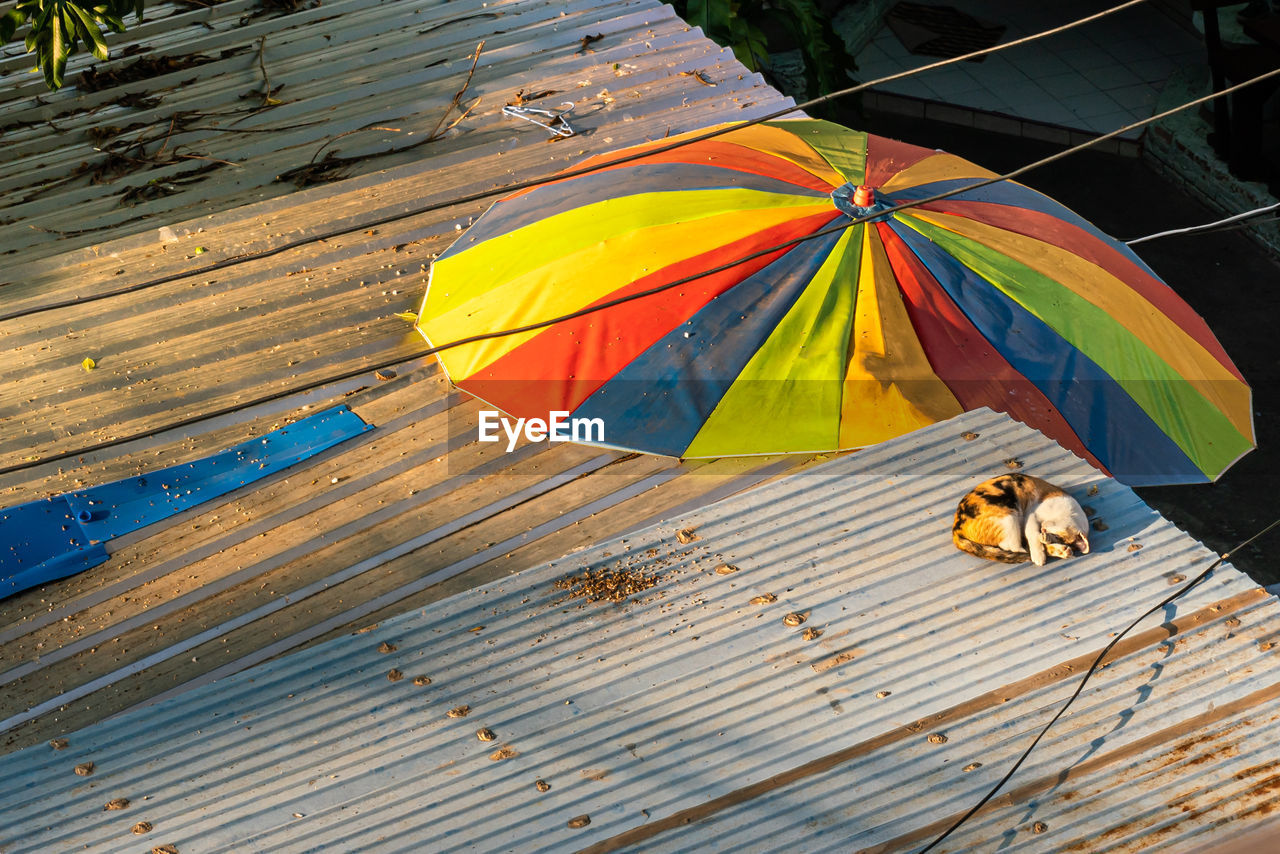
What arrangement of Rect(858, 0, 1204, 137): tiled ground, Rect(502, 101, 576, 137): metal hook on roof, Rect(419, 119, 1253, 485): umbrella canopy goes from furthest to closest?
Rect(858, 0, 1204, 137): tiled ground, Rect(502, 101, 576, 137): metal hook on roof, Rect(419, 119, 1253, 485): umbrella canopy

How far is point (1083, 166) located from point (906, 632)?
10.5 meters

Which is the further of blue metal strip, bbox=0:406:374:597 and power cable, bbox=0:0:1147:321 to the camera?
blue metal strip, bbox=0:406:374:597

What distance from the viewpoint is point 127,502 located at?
16.0 feet

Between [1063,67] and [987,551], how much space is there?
12.1 metres

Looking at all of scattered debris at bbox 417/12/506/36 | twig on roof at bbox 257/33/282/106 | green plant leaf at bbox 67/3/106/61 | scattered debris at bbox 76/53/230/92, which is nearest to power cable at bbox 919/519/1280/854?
green plant leaf at bbox 67/3/106/61

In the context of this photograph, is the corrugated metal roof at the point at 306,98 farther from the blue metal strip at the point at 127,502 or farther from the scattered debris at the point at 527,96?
the blue metal strip at the point at 127,502

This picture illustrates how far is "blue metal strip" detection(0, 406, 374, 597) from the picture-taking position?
15.1 feet

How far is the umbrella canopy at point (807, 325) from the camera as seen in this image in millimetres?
5238

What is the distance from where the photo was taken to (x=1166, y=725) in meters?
3.57

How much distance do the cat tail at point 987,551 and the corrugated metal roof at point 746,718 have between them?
0.22ft

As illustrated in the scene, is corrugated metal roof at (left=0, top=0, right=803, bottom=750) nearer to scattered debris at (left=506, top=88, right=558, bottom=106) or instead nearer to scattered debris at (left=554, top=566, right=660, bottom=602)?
scattered debris at (left=506, top=88, right=558, bottom=106)

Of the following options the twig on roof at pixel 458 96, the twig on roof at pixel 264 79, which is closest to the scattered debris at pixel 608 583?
the twig on roof at pixel 458 96

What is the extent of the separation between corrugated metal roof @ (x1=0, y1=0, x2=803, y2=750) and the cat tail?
103 cm

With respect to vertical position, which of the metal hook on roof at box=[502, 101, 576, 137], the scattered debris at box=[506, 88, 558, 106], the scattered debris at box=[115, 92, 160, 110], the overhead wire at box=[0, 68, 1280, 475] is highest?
the scattered debris at box=[115, 92, 160, 110]
